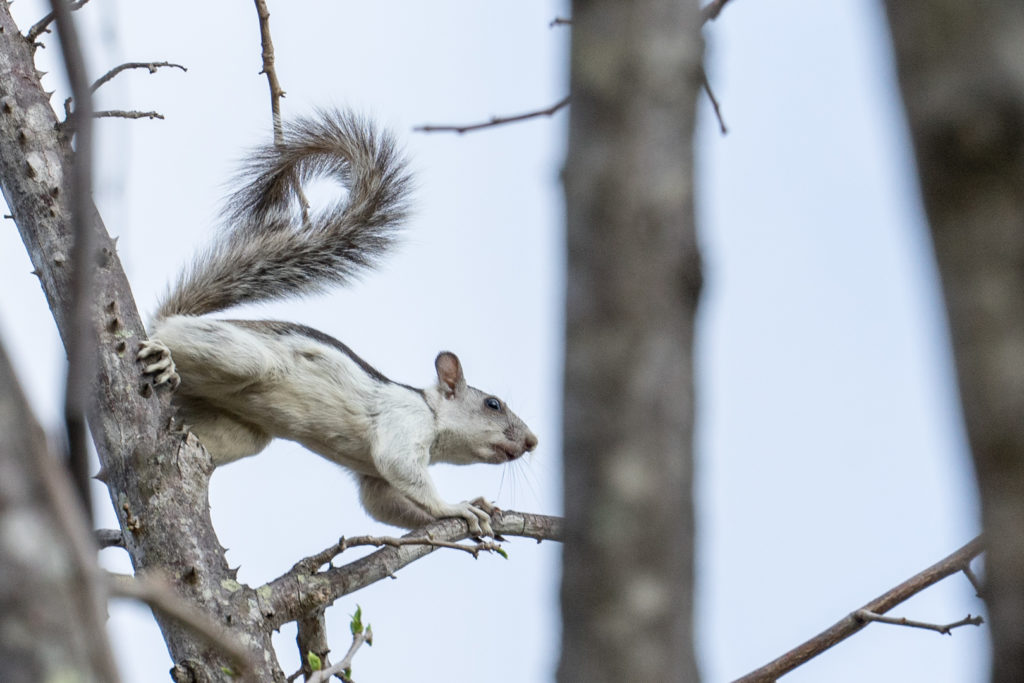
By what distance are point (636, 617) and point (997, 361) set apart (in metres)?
0.34

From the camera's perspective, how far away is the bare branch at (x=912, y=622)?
2.33 m

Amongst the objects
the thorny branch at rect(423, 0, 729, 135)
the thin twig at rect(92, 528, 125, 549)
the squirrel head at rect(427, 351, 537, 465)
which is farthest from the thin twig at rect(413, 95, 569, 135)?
the squirrel head at rect(427, 351, 537, 465)

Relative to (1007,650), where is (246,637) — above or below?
below

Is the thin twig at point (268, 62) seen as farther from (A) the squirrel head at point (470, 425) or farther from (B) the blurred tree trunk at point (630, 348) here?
(B) the blurred tree trunk at point (630, 348)

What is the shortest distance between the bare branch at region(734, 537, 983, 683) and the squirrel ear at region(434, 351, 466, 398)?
9.08 feet

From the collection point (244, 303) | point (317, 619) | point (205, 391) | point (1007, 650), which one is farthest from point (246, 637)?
point (1007, 650)

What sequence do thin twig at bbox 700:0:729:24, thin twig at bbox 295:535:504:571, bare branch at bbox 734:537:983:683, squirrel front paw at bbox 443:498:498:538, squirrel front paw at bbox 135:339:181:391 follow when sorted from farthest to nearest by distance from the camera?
1. squirrel front paw at bbox 443:498:498:538
2. squirrel front paw at bbox 135:339:181:391
3. thin twig at bbox 295:535:504:571
4. bare branch at bbox 734:537:983:683
5. thin twig at bbox 700:0:729:24

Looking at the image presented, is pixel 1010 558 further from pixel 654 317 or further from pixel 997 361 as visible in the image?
pixel 654 317

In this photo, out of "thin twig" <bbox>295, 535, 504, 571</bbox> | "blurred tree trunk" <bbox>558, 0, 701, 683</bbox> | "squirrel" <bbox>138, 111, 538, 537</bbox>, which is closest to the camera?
"blurred tree trunk" <bbox>558, 0, 701, 683</bbox>

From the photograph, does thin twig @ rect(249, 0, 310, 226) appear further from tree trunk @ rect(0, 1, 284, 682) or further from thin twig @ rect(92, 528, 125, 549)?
thin twig @ rect(92, 528, 125, 549)

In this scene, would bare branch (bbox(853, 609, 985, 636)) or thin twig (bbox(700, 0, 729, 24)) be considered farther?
bare branch (bbox(853, 609, 985, 636))

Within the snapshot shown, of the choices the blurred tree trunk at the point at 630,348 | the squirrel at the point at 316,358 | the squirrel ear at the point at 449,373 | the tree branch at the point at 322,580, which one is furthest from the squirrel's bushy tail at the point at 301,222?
the blurred tree trunk at the point at 630,348

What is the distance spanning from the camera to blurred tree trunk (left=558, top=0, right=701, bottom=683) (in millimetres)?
933

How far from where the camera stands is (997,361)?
0.75 metres
